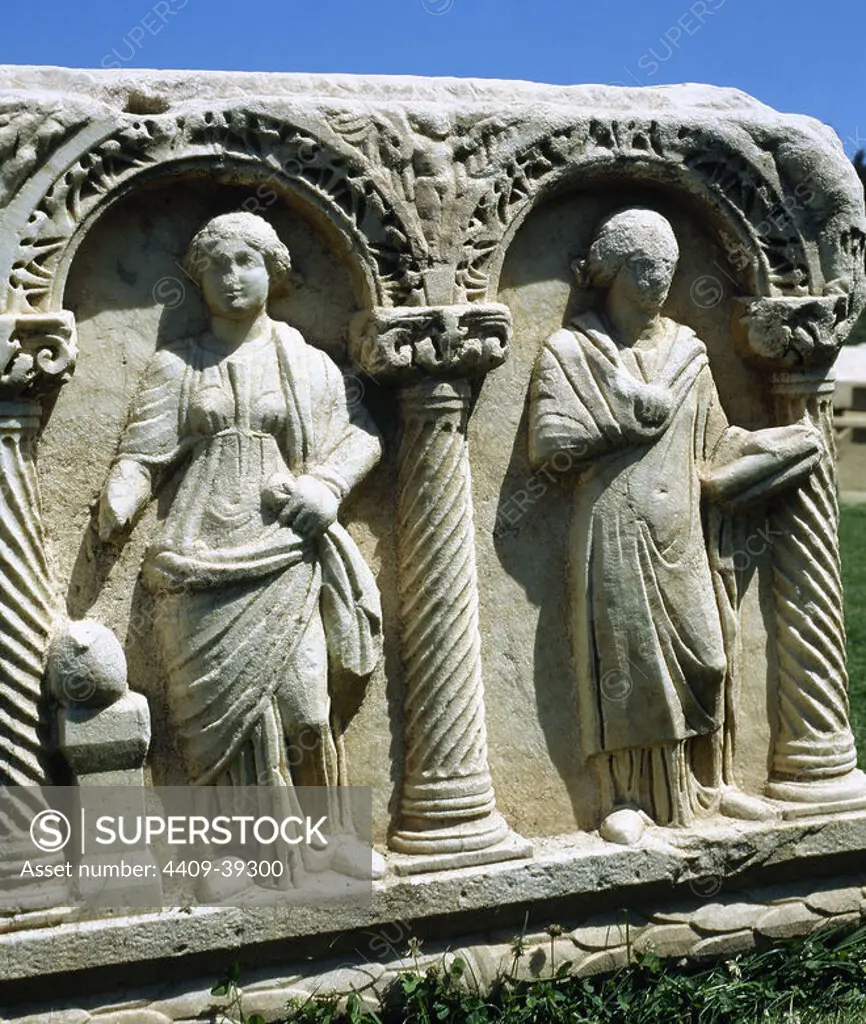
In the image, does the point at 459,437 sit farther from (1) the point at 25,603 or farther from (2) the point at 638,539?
(1) the point at 25,603

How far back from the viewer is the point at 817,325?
5.75 meters

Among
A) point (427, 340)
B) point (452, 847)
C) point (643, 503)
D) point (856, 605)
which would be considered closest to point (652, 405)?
point (643, 503)

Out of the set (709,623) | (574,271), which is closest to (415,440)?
(574,271)

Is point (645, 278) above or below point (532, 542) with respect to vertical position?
above

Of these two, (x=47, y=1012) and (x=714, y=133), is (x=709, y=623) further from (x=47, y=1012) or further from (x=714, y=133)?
(x=47, y=1012)

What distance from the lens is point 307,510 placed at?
5.04 meters

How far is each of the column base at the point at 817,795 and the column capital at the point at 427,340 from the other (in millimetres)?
2084

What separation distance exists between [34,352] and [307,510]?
3.41 feet

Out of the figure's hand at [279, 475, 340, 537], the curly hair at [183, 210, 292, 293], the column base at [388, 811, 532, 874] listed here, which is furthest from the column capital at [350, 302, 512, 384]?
the column base at [388, 811, 532, 874]

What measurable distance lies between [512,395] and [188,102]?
158 centimetres

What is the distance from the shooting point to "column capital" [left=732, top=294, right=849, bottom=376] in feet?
18.7

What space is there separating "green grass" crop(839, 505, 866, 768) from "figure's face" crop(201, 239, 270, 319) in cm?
467

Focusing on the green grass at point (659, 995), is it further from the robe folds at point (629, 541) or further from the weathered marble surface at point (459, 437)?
the robe folds at point (629, 541)

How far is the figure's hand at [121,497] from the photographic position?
16.1 feet
